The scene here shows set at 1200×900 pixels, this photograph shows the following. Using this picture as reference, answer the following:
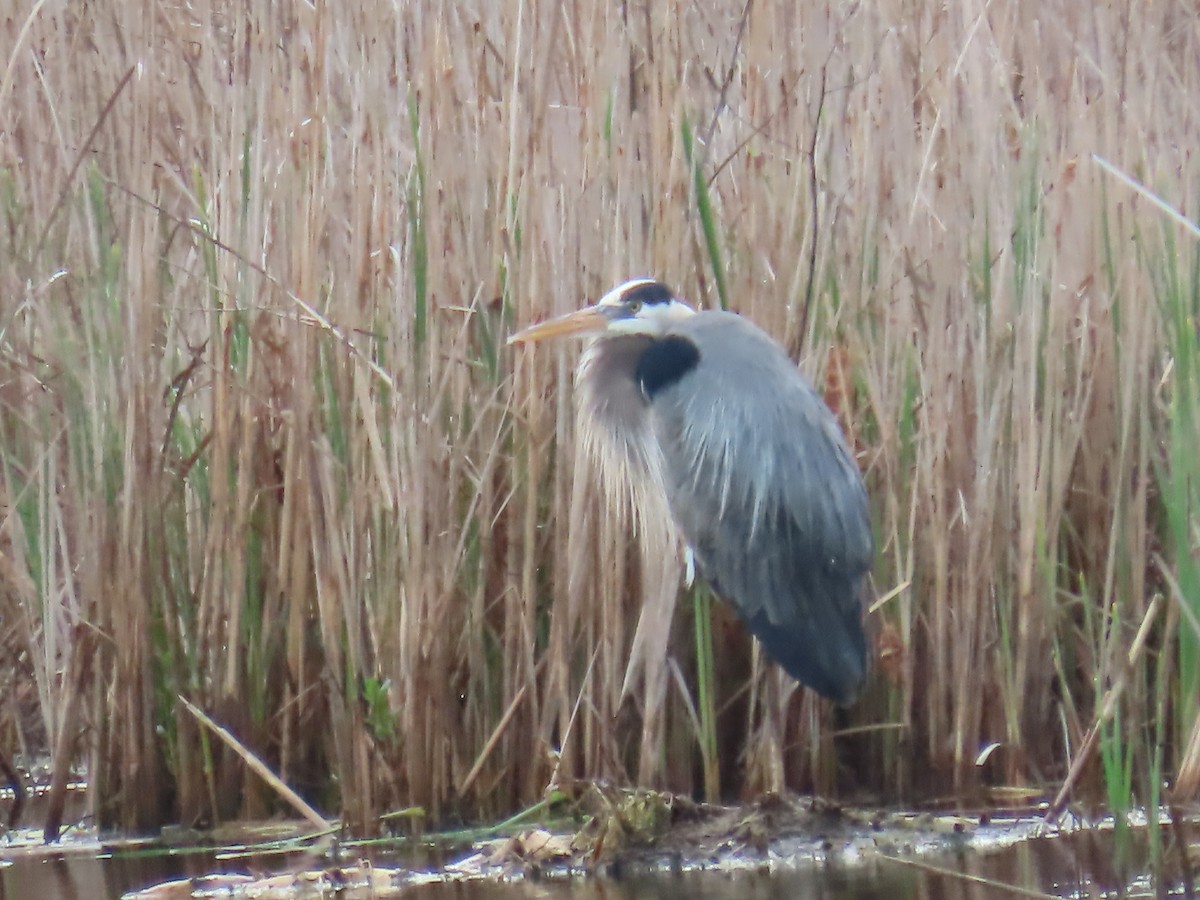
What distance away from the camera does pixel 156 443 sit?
3.29m

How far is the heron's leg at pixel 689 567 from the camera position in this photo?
11.1 ft

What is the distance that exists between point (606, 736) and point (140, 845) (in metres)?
0.86

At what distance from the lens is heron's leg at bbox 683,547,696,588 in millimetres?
3373

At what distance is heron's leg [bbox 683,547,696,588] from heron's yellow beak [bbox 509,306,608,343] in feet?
1.60

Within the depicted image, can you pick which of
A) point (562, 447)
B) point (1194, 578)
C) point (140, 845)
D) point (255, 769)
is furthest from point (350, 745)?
point (1194, 578)

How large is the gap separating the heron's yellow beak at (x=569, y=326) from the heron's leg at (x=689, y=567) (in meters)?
0.49

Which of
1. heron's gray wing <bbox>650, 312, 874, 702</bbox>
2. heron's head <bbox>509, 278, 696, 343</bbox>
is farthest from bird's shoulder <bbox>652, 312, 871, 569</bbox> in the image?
heron's head <bbox>509, 278, 696, 343</bbox>

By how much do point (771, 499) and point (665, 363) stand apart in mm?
380

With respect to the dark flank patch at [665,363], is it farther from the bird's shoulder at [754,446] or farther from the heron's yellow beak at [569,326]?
the heron's yellow beak at [569,326]

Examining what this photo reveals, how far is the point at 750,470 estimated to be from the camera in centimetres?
354

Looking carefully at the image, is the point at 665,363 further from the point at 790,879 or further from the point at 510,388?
the point at 790,879

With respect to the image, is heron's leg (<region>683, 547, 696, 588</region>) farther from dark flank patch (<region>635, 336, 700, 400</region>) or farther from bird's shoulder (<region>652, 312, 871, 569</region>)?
dark flank patch (<region>635, 336, 700, 400</region>)

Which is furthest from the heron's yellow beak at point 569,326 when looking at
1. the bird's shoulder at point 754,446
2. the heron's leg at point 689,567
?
the heron's leg at point 689,567

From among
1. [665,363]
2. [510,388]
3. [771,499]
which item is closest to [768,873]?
[771,499]
